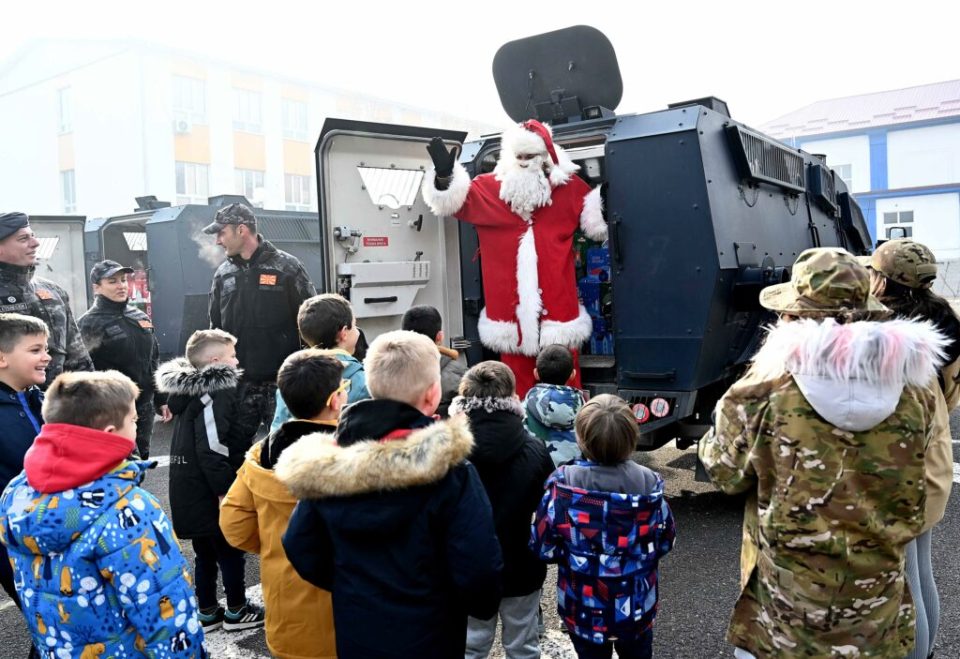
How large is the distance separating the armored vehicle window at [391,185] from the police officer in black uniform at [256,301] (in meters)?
0.69

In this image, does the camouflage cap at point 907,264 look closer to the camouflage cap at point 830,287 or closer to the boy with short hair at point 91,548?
the camouflage cap at point 830,287

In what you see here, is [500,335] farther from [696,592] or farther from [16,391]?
[16,391]

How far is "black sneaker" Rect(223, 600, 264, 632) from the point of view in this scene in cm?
335

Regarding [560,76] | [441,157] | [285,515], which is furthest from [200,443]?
[560,76]

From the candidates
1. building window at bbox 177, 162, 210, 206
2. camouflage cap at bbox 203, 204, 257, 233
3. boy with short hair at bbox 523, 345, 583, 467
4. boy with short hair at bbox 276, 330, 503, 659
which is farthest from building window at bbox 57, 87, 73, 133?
boy with short hair at bbox 276, 330, 503, 659

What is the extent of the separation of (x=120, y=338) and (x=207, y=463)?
2.07m

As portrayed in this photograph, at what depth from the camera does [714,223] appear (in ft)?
13.5

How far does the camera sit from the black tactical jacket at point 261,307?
4.59m

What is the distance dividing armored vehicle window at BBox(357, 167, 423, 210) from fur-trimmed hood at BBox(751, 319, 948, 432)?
316 cm

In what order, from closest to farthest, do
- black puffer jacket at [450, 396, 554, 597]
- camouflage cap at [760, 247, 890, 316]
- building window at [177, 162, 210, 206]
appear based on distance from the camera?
camouflage cap at [760, 247, 890, 316], black puffer jacket at [450, 396, 554, 597], building window at [177, 162, 210, 206]

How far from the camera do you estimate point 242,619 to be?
132 inches

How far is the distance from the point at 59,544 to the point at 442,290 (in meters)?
3.37

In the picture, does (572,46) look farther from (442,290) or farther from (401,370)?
(401,370)

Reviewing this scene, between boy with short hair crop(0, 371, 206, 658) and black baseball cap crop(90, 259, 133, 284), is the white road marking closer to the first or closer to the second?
boy with short hair crop(0, 371, 206, 658)
